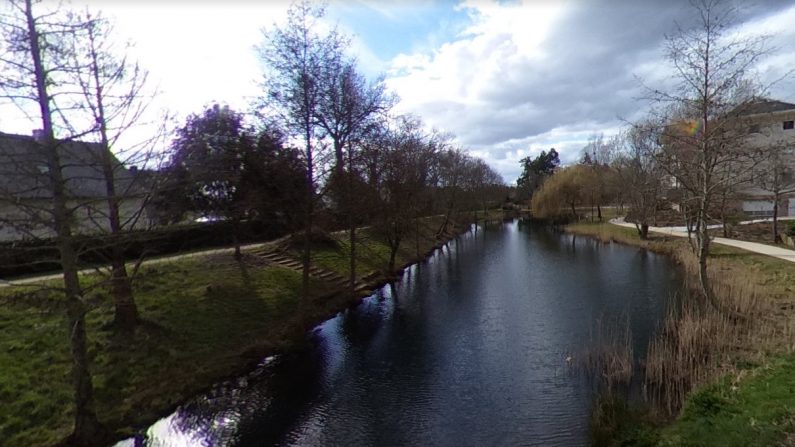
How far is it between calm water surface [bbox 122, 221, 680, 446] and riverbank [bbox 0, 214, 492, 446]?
2.42 feet

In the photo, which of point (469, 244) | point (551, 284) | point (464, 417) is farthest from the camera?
point (469, 244)

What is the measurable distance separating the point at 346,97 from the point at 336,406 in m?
12.4

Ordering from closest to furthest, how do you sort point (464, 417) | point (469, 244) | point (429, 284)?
1. point (464, 417)
2. point (429, 284)
3. point (469, 244)

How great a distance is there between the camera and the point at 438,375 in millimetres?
11539

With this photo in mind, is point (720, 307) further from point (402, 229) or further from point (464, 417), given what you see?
point (402, 229)

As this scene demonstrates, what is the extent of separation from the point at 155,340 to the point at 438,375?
303 inches

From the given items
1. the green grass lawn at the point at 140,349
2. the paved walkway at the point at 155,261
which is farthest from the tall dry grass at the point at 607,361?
the paved walkway at the point at 155,261

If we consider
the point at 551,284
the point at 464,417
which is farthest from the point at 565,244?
the point at 464,417

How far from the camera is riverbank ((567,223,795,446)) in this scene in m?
6.25

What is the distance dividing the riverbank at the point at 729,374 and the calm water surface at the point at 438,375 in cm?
146

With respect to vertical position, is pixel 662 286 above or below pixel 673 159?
below

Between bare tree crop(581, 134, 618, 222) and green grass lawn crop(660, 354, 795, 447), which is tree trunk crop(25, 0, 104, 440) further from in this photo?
bare tree crop(581, 134, 618, 222)

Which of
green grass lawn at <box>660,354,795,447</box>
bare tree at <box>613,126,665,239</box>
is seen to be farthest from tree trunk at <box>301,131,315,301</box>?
bare tree at <box>613,126,665,239</box>

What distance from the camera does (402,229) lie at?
1048 inches
